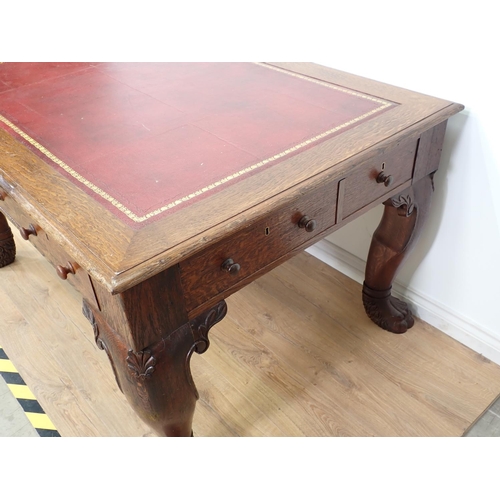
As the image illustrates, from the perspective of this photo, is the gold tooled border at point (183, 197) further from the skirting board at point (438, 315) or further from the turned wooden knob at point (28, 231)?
the skirting board at point (438, 315)

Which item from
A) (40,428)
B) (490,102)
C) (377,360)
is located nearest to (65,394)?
(40,428)

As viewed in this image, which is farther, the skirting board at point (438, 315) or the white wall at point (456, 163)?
the skirting board at point (438, 315)

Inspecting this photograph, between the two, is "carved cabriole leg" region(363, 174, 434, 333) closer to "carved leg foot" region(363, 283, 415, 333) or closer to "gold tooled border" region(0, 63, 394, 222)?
"carved leg foot" region(363, 283, 415, 333)

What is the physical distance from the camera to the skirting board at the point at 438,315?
1417 millimetres

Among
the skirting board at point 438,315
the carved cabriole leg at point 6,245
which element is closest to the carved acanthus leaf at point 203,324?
the skirting board at point 438,315

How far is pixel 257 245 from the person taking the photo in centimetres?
91

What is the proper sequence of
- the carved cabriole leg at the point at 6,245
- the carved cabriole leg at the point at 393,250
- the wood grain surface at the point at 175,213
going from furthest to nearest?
the carved cabriole leg at the point at 6,245, the carved cabriole leg at the point at 393,250, the wood grain surface at the point at 175,213

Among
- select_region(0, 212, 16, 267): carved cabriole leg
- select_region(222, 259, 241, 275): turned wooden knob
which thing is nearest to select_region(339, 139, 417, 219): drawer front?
select_region(222, 259, 241, 275): turned wooden knob

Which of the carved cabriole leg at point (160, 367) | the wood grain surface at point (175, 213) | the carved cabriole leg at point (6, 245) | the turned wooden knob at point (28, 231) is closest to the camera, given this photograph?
the wood grain surface at point (175, 213)

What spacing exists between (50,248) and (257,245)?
1.25 ft

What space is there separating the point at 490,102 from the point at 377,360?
72 centimetres

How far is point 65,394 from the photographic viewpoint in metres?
1.39

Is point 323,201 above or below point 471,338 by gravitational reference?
above

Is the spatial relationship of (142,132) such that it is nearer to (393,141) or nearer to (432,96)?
(393,141)
